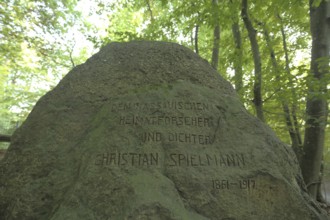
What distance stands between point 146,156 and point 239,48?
539 centimetres

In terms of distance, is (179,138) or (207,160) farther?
(179,138)

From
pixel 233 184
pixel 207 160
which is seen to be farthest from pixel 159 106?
pixel 233 184

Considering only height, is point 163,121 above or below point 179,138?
above

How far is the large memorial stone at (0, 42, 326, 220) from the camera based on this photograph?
2.35 metres

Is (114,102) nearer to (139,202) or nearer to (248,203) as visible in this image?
(139,202)

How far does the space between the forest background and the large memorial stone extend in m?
2.49

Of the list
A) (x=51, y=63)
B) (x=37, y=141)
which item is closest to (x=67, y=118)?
(x=37, y=141)

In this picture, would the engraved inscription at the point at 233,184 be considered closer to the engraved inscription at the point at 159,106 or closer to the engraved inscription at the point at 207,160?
the engraved inscription at the point at 207,160

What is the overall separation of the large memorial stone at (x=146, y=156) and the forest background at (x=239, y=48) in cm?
249

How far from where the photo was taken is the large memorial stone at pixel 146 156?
7.72 feet

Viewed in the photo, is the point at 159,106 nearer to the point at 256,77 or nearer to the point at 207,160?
the point at 207,160

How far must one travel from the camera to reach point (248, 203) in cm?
249

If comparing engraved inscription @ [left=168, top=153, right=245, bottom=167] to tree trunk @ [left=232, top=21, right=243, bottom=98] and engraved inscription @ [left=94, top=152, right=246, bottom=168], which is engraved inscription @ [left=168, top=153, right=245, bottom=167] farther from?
tree trunk @ [left=232, top=21, right=243, bottom=98]

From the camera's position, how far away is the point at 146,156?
2617 millimetres
